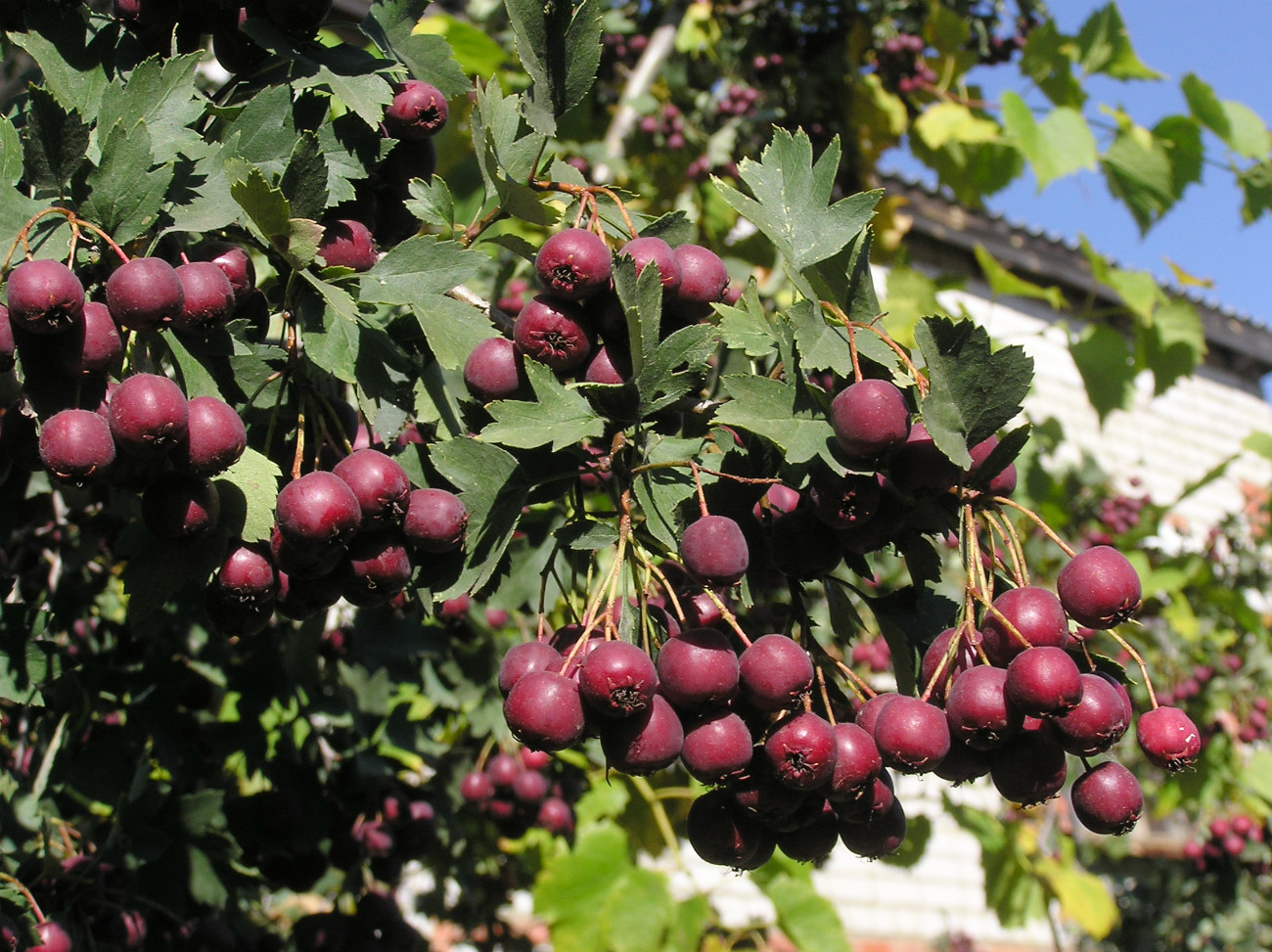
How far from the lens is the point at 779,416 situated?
1.14 metres

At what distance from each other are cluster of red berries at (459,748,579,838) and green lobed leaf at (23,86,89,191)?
1779mm

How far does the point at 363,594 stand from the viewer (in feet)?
3.98

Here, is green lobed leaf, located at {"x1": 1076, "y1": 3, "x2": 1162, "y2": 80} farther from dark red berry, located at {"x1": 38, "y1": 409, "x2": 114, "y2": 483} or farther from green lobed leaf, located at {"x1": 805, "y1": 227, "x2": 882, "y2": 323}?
dark red berry, located at {"x1": 38, "y1": 409, "x2": 114, "y2": 483}

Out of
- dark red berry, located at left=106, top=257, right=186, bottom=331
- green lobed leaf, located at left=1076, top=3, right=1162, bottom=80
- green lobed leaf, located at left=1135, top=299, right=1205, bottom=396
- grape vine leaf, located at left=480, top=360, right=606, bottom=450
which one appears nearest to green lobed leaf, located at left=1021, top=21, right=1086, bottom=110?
green lobed leaf, located at left=1076, top=3, right=1162, bottom=80

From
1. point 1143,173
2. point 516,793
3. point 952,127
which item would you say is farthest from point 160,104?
point 1143,173

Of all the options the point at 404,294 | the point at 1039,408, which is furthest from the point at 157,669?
the point at 1039,408

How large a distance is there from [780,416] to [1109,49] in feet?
12.1

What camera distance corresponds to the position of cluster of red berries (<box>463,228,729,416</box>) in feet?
3.97

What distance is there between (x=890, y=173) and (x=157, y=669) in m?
6.17

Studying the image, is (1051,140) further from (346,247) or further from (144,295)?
(144,295)

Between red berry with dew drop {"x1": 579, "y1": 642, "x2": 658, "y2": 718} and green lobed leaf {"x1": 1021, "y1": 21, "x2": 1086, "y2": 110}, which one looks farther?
green lobed leaf {"x1": 1021, "y1": 21, "x2": 1086, "y2": 110}

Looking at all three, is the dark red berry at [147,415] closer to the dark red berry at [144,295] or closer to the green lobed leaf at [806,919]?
the dark red berry at [144,295]

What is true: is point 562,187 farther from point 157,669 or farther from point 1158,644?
point 1158,644

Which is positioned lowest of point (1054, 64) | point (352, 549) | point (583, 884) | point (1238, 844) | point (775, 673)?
point (1238, 844)
